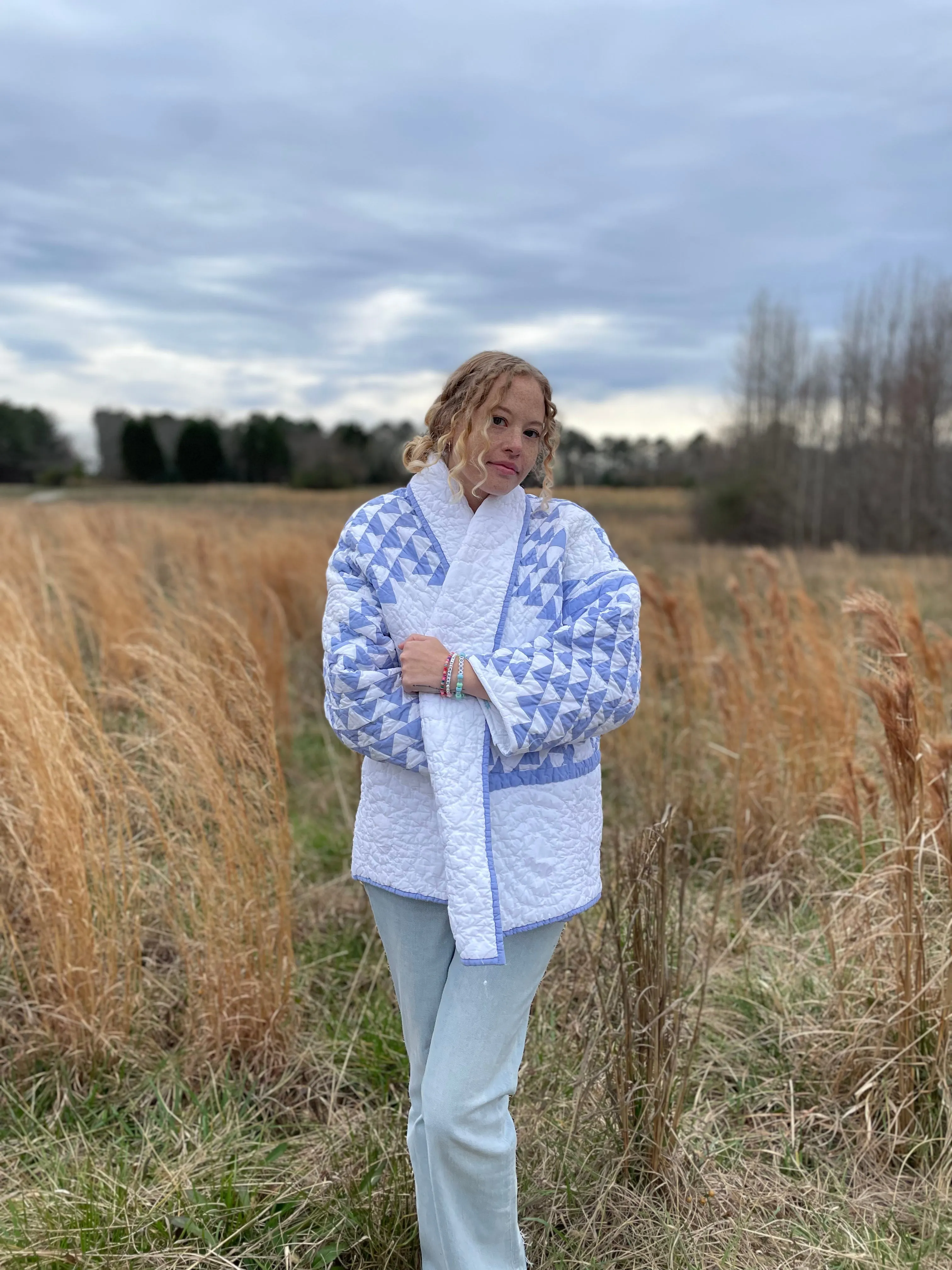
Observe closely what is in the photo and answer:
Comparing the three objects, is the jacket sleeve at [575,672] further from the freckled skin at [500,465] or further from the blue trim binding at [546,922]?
the blue trim binding at [546,922]

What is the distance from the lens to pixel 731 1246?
69.2 inches

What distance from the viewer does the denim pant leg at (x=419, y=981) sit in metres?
1.49

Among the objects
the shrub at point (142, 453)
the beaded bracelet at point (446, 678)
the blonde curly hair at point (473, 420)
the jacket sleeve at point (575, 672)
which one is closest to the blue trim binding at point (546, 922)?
the jacket sleeve at point (575, 672)

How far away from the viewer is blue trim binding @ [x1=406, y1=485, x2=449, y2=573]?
1.53 metres

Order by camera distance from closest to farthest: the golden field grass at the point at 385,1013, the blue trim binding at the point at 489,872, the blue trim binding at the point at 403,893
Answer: the blue trim binding at the point at 489,872
the blue trim binding at the point at 403,893
the golden field grass at the point at 385,1013

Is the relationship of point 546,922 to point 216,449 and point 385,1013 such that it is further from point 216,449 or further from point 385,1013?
point 216,449

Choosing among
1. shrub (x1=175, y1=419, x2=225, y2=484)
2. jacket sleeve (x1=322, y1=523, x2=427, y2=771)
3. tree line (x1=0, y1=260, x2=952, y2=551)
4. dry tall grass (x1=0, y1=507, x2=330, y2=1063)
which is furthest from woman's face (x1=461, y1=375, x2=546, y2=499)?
shrub (x1=175, y1=419, x2=225, y2=484)

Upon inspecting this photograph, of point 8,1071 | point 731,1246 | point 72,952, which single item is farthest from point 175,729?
point 731,1246

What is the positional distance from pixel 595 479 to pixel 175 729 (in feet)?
123

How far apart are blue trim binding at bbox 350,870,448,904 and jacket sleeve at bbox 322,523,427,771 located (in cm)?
19

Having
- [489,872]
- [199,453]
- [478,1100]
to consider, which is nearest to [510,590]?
[489,872]

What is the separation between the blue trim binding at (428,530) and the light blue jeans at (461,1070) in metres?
0.55

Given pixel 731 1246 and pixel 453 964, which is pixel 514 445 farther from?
pixel 731 1246

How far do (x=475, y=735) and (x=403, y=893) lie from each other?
0.94 ft
